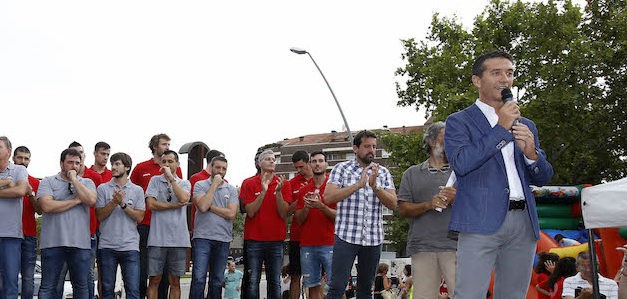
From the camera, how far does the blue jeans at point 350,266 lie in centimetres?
795

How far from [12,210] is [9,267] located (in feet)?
2.05

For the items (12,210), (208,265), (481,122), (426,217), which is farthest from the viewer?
(208,265)

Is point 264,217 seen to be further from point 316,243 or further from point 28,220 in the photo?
point 28,220

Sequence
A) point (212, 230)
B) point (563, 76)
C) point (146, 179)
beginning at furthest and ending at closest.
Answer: point (563, 76) → point (146, 179) → point (212, 230)

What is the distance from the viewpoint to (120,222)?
9430 millimetres

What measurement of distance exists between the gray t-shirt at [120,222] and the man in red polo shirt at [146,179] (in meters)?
0.59

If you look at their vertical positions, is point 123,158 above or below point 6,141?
below

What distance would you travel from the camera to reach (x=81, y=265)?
354 inches

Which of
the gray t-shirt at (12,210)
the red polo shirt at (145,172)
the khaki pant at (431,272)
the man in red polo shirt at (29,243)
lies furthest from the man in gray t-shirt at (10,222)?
the khaki pant at (431,272)

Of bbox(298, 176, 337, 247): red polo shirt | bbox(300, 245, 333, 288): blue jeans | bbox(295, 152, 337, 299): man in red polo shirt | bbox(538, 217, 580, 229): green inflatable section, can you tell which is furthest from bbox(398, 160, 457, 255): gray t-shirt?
bbox(538, 217, 580, 229): green inflatable section

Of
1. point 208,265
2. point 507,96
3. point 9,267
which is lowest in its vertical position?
point 208,265

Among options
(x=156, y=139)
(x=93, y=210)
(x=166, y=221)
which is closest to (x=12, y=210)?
(x=93, y=210)

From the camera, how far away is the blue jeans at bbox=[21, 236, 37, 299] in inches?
367

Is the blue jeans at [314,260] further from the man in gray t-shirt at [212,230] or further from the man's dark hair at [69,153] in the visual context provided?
the man's dark hair at [69,153]
